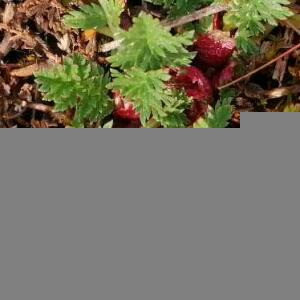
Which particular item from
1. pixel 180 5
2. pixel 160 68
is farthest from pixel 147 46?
pixel 180 5

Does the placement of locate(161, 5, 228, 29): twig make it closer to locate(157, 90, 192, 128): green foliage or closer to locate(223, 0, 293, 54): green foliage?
locate(223, 0, 293, 54): green foliage

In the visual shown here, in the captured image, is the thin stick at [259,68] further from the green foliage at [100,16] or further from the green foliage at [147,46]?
the green foliage at [100,16]

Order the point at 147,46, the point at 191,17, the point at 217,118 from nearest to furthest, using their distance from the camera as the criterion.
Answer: the point at 147,46, the point at 217,118, the point at 191,17

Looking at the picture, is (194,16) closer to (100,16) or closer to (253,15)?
(253,15)

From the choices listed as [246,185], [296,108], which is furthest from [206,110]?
[246,185]

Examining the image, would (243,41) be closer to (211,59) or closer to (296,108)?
(211,59)

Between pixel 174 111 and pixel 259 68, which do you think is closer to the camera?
pixel 174 111
